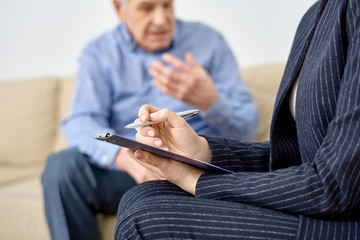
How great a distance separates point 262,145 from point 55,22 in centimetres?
202

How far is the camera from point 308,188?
0.75 metres

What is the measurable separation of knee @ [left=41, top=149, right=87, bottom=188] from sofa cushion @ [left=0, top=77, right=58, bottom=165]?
34.7 inches

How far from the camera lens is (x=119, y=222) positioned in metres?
0.81

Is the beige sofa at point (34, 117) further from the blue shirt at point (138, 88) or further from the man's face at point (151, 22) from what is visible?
the man's face at point (151, 22)

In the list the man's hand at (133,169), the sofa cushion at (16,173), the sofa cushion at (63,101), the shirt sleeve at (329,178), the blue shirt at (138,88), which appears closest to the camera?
the shirt sleeve at (329,178)

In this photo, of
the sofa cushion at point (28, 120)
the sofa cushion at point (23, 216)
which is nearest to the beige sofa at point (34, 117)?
the sofa cushion at point (28, 120)

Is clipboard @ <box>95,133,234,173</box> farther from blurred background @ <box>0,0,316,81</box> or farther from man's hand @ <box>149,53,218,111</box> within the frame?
blurred background @ <box>0,0,316,81</box>

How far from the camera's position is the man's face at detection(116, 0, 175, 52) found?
1.84 meters

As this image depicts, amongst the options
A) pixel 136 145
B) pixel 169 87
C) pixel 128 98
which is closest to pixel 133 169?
pixel 169 87

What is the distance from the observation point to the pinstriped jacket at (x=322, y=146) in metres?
0.72

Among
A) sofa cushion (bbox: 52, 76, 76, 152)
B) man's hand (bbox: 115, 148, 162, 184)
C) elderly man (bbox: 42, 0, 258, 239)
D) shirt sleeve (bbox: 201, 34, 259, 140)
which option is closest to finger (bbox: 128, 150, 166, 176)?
man's hand (bbox: 115, 148, 162, 184)

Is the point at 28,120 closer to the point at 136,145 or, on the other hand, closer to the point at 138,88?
the point at 138,88

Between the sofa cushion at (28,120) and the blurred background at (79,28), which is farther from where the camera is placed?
the sofa cushion at (28,120)

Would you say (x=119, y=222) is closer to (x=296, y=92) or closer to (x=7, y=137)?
(x=296, y=92)
